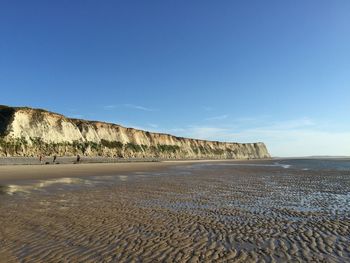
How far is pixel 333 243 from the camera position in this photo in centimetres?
828

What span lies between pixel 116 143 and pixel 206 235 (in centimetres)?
8019

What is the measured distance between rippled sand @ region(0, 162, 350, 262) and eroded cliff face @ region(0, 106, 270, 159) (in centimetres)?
4476

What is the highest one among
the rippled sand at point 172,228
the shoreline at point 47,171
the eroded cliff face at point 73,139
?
the eroded cliff face at point 73,139

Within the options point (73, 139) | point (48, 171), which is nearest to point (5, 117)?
→ point (73, 139)

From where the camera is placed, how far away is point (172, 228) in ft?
32.2

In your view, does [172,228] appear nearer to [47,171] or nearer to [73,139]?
[47,171]

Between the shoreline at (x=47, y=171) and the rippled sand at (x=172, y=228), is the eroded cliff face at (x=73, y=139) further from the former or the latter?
the rippled sand at (x=172, y=228)

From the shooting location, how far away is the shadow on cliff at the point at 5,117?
5513cm

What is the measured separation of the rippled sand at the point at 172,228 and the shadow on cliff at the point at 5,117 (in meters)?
44.3

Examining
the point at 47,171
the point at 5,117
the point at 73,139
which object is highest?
the point at 5,117

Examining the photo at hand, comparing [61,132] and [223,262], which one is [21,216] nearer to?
[223,262]

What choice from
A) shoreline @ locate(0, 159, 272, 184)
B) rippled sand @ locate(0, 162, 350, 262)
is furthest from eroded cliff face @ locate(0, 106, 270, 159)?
rippled sand @ locate(0, 162, 350, 262)

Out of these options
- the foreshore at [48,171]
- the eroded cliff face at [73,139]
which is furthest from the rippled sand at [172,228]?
the eroded cliff face at [73,139]

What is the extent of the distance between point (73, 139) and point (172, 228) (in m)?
65.4
